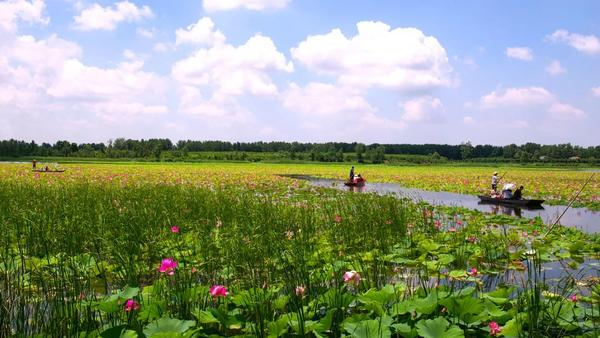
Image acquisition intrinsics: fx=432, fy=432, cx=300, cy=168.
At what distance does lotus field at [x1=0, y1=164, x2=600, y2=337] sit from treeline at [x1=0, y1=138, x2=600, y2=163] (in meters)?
83.7

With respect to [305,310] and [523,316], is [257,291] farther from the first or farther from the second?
[523,316]

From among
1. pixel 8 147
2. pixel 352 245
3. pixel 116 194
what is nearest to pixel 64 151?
pixel 8 147

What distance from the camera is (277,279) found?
14.8 feet

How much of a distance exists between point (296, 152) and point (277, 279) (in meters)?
113

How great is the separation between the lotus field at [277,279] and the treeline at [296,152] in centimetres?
8370

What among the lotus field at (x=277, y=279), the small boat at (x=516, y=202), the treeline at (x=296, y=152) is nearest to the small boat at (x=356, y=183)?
the small boat at (x=516, y=202)

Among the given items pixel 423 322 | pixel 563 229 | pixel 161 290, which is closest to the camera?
pixel 423 322

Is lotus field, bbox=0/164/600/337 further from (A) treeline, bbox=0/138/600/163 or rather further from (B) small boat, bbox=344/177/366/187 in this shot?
(A) treeline, bbox=0/138/600/163

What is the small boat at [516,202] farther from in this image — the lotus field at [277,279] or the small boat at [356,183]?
the small boat at [356,183]

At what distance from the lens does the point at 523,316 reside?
3086 millimetres

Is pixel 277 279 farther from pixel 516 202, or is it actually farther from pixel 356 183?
pixel 356 183

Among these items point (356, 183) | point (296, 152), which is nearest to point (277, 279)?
point (356, 183)

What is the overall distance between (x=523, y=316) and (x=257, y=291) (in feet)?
6.45

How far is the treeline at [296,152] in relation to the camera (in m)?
101
